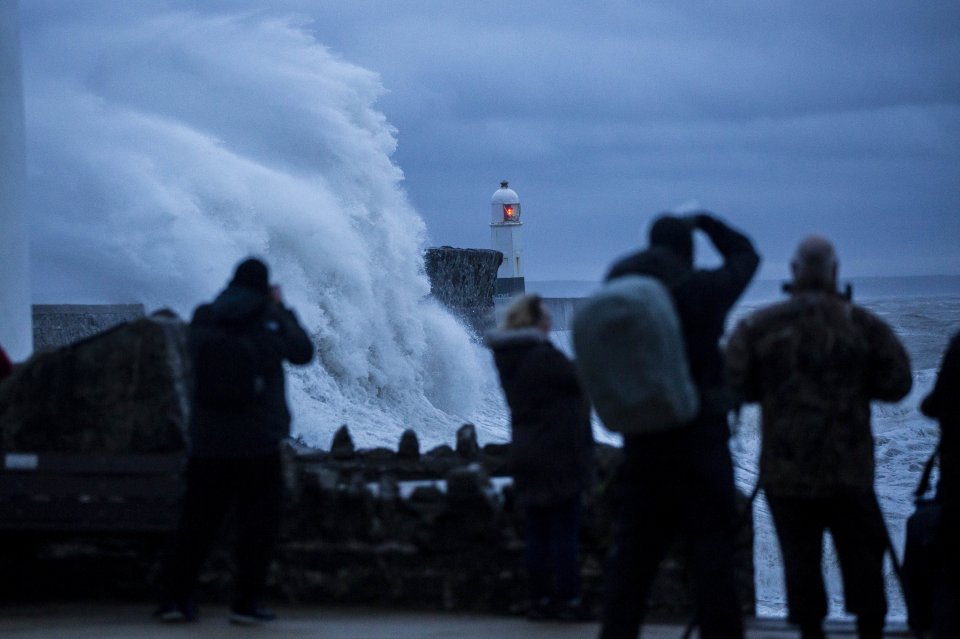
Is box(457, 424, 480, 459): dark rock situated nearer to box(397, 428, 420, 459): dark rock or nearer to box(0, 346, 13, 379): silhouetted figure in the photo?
box(397, 428, 420, 459): dark rock

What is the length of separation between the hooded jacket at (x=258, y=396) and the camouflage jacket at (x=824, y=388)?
1720 millimetres

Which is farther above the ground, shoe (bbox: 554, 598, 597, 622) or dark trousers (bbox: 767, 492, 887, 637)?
dark trousers (bbox: 767, 492, 887, 637)

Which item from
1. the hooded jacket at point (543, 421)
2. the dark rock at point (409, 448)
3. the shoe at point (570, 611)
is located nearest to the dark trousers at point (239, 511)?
the hooded jacket at point (543, 421)

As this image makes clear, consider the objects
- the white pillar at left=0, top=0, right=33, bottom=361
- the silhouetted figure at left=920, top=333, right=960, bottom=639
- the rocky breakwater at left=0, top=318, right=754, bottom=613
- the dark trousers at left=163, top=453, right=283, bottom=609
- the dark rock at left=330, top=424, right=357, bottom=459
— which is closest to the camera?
the silhouetted figure at left=920, top=333, right=960, bottom=639

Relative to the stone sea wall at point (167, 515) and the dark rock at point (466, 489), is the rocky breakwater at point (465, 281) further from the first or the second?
the dark rock at point (466, 489)

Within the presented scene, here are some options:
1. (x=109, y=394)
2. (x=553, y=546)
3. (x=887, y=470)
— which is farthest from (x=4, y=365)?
(x=887, y=470)

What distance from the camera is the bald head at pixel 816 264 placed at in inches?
170

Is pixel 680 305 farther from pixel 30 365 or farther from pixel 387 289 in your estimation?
pixel 387 289

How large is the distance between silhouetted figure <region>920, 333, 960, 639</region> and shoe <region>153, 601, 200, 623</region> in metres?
2.74

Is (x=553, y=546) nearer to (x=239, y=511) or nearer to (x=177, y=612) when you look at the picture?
(x=239, y=511)

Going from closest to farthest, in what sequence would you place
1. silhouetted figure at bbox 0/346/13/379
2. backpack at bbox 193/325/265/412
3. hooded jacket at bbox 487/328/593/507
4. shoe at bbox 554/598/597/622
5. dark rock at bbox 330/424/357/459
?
backpack at bbox 193/325/265/412 → hooded jacket at bbox 487/328/593/507 → shoe at bbox 554/598/597/622 → silhouetted figure at bbox 0/346/13/379 → dark rock at bbox 330/424/357/459

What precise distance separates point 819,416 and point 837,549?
49cm

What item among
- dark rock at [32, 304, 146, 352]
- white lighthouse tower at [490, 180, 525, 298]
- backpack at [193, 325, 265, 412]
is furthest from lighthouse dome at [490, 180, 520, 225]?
backpack at [193, 325, 265, 412]

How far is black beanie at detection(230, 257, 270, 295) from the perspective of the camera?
5.07 m
